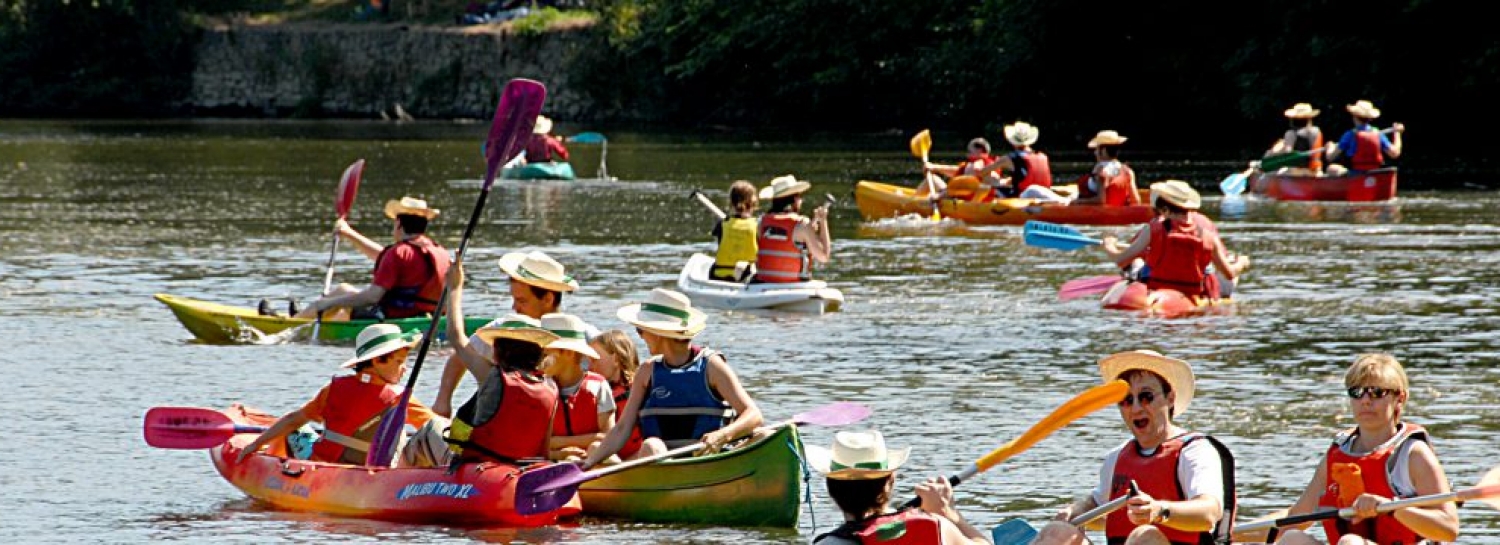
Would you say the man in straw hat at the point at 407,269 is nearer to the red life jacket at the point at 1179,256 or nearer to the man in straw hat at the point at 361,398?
the man in straw hat at the point at 361,398

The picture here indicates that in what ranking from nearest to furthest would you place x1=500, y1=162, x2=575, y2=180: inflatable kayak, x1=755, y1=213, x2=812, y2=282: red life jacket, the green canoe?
the green canoe < x1=755, y1=213, x2=812, y2=282: red life jacket < x1=500, y1=162, x2=575, y2=180: inflatable kayak

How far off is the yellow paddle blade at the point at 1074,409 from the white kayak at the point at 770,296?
36.5 feet

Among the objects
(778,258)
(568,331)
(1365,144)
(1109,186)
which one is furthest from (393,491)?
(1365,144)

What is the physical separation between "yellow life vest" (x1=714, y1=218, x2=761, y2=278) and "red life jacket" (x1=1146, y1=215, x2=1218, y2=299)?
332 centimetres

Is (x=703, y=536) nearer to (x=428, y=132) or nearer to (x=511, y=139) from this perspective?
(x=511, y=139)

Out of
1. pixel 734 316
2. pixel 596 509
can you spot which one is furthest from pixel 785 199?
pixel 596 509

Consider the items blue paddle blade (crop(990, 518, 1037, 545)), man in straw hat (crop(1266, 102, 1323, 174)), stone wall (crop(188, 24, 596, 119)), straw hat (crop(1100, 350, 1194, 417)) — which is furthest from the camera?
stone wall (crop(188, 24, 596, 119))

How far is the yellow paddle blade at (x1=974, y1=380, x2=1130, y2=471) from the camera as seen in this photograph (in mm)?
8594

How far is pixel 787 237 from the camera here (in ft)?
67.1

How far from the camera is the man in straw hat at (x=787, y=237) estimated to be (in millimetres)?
20016

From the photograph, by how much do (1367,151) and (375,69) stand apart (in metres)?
49.9

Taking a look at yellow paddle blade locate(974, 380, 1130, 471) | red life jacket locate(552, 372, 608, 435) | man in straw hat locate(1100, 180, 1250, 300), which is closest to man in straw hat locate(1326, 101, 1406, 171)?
man in straw hat locate(1100, 180, 1250, 300)

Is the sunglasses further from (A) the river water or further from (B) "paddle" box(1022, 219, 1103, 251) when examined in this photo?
(B) "paddle" box(1022, 219, 1103, 251)

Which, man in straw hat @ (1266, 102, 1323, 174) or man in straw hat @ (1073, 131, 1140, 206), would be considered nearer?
man in straw hat @ (1073, 131, 1140, 206)
